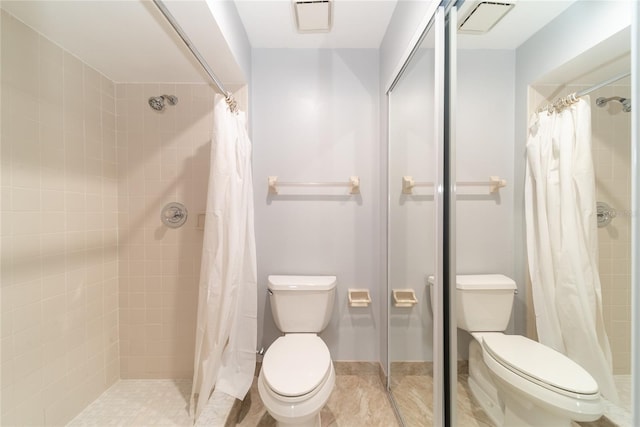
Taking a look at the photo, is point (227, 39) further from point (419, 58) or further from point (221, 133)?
point (419, 58)

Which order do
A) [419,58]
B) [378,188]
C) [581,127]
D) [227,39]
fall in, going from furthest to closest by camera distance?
[378,188]
[227,39]
[419,58]
[581,127]

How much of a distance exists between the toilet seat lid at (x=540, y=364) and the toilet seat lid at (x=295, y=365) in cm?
79

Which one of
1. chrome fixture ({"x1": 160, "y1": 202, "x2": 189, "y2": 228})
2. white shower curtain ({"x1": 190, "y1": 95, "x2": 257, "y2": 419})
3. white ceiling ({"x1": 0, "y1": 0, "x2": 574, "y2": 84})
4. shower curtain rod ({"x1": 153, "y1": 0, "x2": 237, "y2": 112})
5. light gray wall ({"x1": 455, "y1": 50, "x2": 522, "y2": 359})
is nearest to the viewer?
light gray wall ({"x1": 455, "y1": 50, "x2": 522, "y2": 359})

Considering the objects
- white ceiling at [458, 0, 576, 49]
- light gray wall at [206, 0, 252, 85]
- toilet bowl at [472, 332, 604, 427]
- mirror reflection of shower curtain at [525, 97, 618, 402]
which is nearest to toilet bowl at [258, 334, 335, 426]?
toilet bowl at [472, 332, 604, 427]

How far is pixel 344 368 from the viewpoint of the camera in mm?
1914

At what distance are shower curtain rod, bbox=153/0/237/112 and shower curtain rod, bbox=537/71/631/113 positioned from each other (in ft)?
3.92

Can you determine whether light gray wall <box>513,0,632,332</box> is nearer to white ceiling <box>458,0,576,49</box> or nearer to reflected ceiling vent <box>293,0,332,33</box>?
white ceiling <box>458,0,576,49</box>

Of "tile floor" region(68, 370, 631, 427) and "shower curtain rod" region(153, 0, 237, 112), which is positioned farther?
"tile floor" region(68, 370, 631, 427)

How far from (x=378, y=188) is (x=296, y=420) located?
1.44 metres

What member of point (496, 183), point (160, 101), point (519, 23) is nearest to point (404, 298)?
point (496, 183)

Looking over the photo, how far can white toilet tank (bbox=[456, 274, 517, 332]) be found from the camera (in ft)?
2.43

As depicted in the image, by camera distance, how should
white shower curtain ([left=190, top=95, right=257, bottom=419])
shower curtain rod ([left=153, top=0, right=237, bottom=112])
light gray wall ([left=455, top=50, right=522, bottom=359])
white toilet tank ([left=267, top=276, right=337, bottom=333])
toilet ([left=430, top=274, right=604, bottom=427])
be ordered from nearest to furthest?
toilet ([left=430, top=274, right=604, bottom=427])
light gray wall ([left=455, top=50, right=522, bottom=359])
shower curtain rod ([left=153, top=0, right=237, bottom=112])
white shower curtain ([left=190, top=95, right=257, bottom=419])
white toilet tank ([left=267, top=276, right=337, bottom=333])

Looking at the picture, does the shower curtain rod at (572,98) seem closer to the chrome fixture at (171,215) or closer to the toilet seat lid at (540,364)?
the toilet seat lid at (540,364)

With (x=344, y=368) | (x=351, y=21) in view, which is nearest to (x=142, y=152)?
(x=351, y=21)
